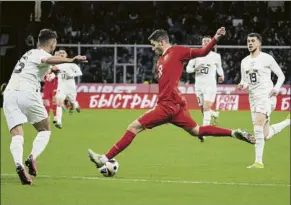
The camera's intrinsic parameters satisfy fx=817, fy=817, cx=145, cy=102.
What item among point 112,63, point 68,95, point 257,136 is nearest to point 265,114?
point 257,136

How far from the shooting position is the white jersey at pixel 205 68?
20391 mm

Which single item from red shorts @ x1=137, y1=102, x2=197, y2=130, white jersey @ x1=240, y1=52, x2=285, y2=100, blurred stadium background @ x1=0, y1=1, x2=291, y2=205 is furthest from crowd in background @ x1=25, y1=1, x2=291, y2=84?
red shorts @ x1=137, y1=102, x2=197, y2=130

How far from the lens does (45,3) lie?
34875mm

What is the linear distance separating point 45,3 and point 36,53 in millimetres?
23775

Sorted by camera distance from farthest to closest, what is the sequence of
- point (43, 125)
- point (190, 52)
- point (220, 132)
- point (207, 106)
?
point (207, 106), point (220, 132), point (190, 52), point (43, 125)

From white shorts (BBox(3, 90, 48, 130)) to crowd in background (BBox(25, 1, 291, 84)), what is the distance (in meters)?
20.0

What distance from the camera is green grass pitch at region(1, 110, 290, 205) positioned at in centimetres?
1033

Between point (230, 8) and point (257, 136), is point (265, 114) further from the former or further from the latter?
point (230, 8)

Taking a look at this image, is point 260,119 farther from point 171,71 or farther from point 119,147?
point 119,147

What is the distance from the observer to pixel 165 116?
12164 millimetres

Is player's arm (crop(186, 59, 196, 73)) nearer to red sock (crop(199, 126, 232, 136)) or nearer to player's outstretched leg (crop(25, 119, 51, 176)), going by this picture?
red sock (crop(199, 126, 232, 136))

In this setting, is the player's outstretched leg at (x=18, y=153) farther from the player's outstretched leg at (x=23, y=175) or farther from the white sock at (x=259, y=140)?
the white sock at (x=259, y=140)

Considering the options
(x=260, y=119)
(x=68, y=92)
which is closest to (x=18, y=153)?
(x=260, y=119)

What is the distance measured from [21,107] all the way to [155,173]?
2.59 m
